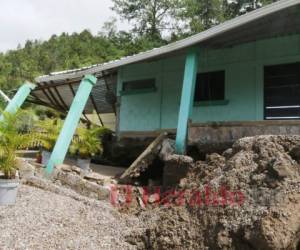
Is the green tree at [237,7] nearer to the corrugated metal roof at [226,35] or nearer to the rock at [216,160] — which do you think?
the corrugated metal roof at [226,35]

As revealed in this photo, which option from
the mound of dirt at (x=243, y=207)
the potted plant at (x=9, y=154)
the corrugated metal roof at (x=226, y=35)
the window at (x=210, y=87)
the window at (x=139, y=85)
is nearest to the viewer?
the mound of dirt at (x=243, y=207)

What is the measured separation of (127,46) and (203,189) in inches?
970

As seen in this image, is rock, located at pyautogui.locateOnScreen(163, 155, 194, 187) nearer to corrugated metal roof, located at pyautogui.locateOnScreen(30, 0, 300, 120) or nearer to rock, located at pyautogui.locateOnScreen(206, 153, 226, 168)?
rock, located at pyautogui.locateOnScreen(206, 153, 226, 168)

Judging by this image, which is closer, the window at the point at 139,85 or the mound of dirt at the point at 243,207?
the mound of dirt at the point at 243,207

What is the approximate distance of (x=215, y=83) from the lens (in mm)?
11219

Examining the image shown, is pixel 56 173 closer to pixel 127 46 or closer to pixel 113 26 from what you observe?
pixel 127 46

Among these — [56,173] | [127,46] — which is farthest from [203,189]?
[127,46]

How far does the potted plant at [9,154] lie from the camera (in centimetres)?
718

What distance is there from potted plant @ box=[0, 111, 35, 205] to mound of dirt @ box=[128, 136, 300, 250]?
2.88 m

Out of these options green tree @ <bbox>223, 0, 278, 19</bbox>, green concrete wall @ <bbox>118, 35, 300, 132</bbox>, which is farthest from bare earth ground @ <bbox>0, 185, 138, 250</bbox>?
green tree @ <bbox>223, 0, 278, 19</bbox>

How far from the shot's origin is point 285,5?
8.01 m

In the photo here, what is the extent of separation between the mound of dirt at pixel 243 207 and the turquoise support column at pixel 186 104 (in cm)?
340

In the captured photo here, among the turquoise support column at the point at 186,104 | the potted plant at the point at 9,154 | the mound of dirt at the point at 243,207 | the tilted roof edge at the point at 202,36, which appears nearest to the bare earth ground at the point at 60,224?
the potted plant at the point at 9,154

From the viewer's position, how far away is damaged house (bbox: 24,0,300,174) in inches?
344
